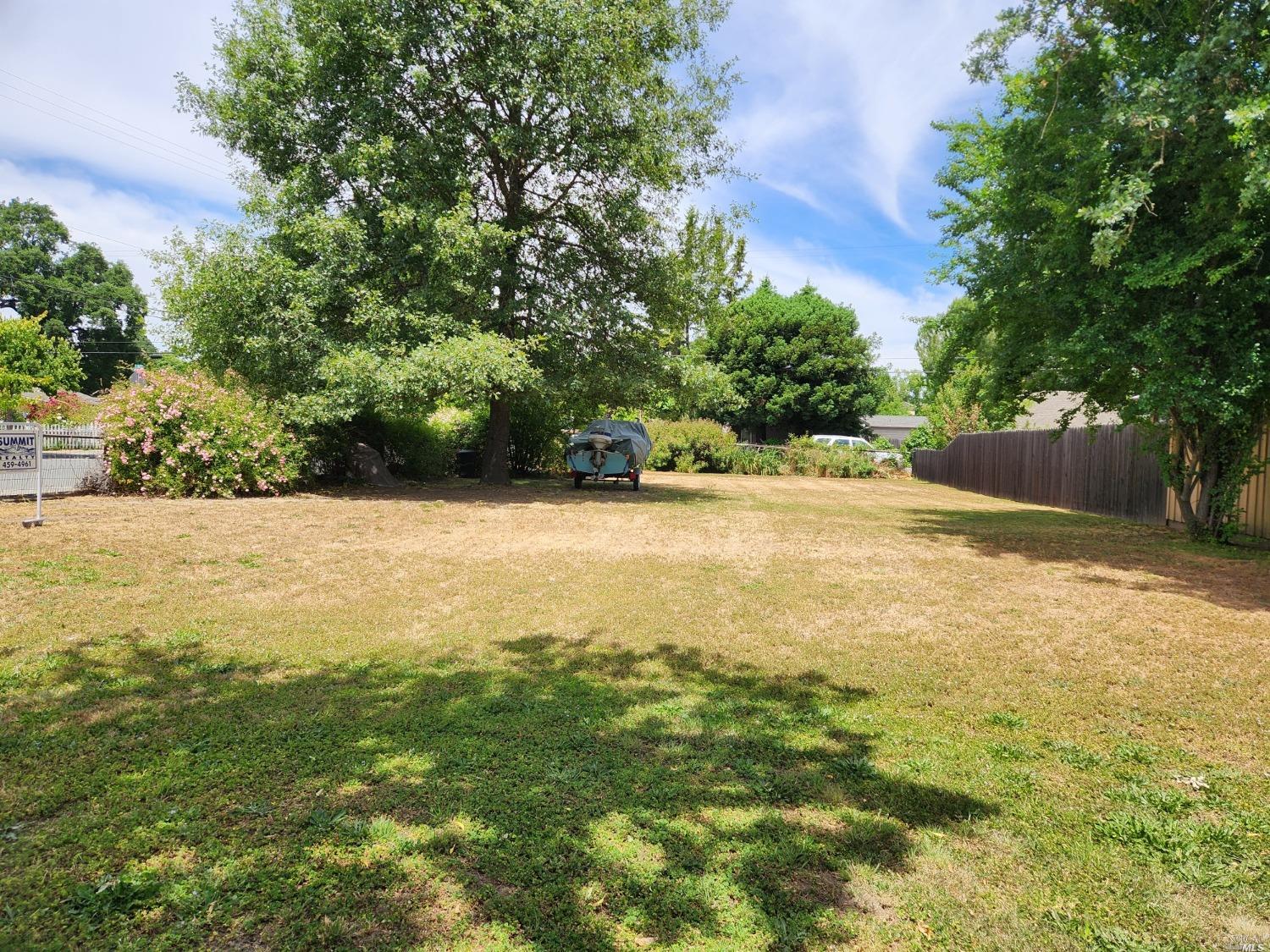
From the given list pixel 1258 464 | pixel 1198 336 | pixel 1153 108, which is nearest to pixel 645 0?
pixel 1153 108

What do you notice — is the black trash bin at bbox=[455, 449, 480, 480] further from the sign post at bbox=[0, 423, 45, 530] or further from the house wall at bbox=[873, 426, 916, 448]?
the house wall at bbox=[873, 426, 916, 448]

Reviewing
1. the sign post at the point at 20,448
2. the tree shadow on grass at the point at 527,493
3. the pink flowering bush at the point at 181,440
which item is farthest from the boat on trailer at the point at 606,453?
the sign post at the point at 20,448

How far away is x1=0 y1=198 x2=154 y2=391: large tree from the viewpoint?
48.5 metres

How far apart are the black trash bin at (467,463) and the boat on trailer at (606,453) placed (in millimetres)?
5713

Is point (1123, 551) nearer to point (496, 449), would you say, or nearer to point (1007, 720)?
point (1007, 720)

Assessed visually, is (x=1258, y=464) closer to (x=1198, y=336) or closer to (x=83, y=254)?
(x=1198, y=336)

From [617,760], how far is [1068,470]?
17246 mm

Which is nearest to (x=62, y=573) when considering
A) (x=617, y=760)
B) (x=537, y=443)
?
(x=617, y=760)

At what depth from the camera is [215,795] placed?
2.58 metres

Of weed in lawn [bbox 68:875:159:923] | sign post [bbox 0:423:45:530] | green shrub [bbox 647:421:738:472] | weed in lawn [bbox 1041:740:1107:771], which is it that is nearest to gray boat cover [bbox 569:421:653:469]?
sign post [bbox 0:423:45:530]

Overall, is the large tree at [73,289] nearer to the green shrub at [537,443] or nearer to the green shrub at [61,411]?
the green shrub at [61,411]

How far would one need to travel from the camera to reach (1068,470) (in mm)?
16578

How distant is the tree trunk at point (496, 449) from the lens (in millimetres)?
16828

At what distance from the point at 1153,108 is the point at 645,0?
10566 millimetres
